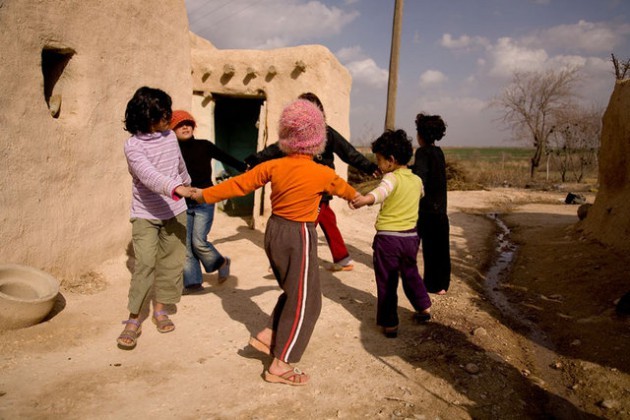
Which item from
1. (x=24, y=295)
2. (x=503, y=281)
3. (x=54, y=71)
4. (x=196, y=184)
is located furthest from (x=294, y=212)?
(x=503, y=281)

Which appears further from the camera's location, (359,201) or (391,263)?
(391,263)

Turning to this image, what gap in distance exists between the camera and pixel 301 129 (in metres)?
2.60

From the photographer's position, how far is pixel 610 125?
630 cm

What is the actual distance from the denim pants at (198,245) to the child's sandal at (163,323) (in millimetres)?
777

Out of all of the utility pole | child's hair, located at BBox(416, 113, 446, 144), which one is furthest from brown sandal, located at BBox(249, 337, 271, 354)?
the utility pole

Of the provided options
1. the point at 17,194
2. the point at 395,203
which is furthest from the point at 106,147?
the point at 395,203

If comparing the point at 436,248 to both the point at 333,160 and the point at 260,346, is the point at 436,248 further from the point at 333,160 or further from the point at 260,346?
the point at 260,346

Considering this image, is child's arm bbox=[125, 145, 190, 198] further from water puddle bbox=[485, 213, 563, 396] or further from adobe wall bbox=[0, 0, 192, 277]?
water puddle bbox=[485, 213, 563, 396]

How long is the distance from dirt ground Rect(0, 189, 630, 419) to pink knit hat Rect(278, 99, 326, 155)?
4.62ft

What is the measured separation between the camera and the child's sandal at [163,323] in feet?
11.2

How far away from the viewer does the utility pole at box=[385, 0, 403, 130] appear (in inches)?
423

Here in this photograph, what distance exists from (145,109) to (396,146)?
5.76ft

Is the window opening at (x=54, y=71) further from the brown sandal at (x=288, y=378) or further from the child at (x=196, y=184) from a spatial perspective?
the brown sandal at (x=288, y=378)

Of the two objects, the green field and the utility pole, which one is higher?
the utility pole
